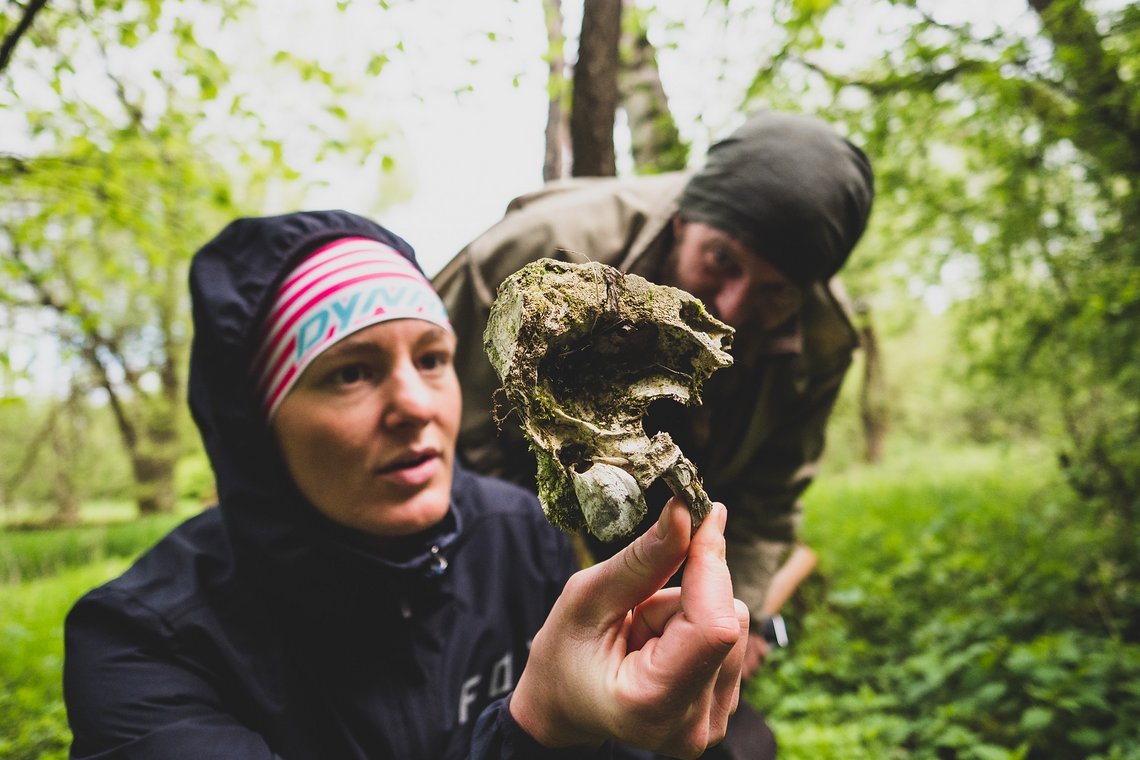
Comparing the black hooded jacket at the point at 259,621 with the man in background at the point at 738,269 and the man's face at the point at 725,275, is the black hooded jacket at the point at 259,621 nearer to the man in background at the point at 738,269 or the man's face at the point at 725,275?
the man in background at the point at 738,269

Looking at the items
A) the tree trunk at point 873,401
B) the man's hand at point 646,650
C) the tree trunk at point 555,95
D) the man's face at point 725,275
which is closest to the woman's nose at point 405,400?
the man's hand at point 646,650

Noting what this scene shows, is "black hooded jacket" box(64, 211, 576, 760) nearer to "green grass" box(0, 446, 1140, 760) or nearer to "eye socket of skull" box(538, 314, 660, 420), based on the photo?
"eye socket of skull" box(538, 314, 660, 420)

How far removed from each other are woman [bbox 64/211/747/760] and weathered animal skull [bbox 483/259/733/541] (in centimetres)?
69

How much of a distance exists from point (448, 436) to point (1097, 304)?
12.6 feet

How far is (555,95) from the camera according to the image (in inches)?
178

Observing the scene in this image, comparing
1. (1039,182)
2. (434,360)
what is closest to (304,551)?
(434,360)

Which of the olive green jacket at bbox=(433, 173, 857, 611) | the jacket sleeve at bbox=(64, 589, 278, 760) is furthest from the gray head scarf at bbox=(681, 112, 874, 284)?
the jacket sleeve at bbox=(64, 589, 278, 760)

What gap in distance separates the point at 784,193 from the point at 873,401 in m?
16.7

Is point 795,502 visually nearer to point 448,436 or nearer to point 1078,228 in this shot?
point 448,436

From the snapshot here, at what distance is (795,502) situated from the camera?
389cm

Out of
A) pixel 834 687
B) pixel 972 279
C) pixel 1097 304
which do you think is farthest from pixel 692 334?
pixel 972 279

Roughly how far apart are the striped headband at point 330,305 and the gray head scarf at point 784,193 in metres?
1.11

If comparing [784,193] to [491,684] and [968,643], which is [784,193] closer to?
[491,684]

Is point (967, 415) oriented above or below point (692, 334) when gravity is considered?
below
